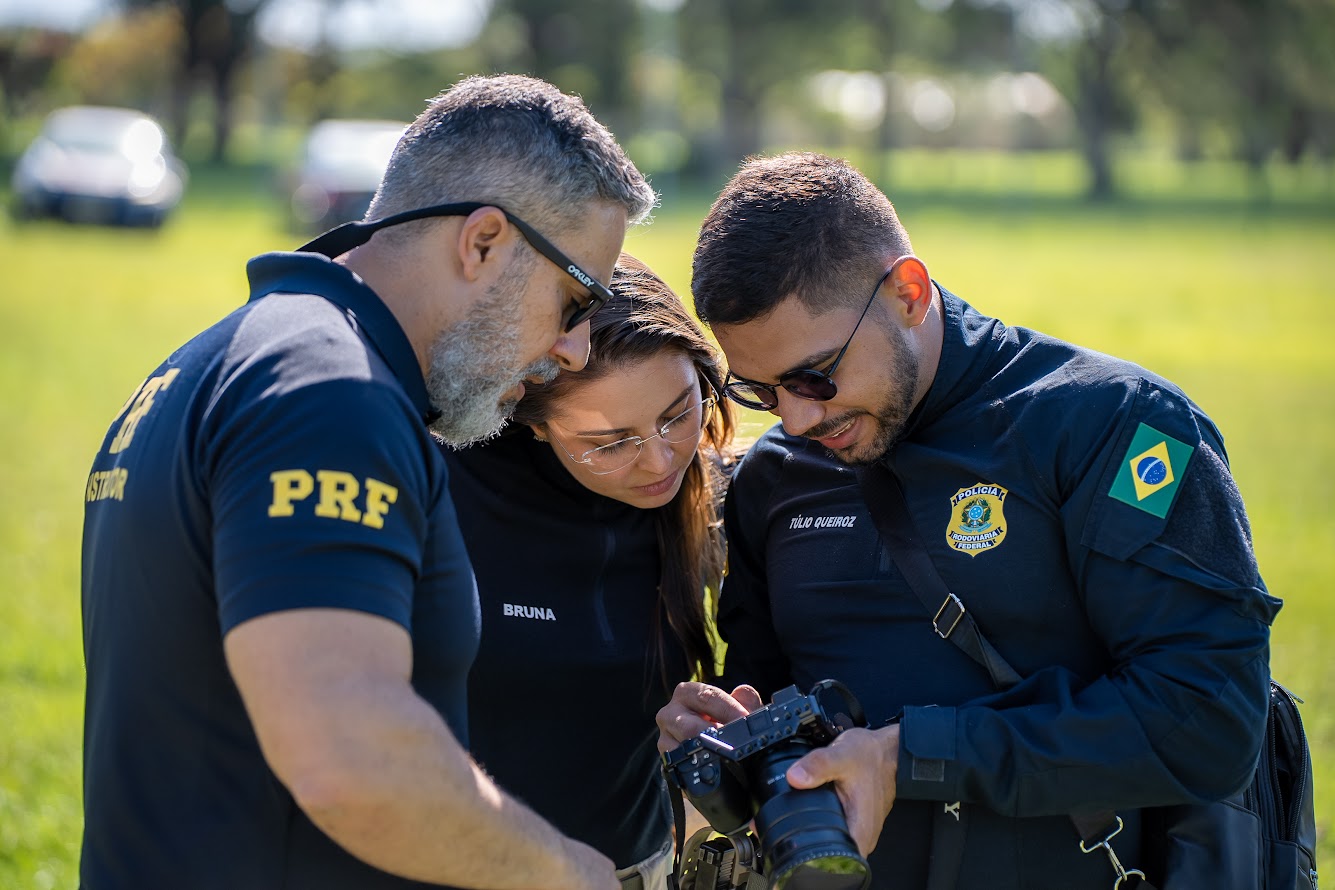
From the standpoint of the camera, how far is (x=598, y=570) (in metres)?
3.29

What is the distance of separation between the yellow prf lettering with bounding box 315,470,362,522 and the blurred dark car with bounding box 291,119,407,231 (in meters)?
22.1

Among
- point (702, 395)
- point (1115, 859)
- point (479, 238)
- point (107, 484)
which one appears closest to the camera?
point (107, 484)

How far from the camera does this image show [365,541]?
1775 mm

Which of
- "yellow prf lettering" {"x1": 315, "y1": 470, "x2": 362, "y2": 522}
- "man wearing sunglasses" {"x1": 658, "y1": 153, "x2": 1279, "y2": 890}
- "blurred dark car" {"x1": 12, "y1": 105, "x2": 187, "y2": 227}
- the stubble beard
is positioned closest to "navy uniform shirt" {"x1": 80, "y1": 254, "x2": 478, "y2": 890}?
"yellow prf lettering" {"x1": 315, "y1": 470, "x2": 362, "y2": 522}

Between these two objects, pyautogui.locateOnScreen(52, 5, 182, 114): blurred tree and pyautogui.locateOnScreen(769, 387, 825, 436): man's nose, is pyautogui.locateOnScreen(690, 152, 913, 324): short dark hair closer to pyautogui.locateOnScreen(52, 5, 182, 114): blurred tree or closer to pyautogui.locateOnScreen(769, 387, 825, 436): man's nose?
pyautogui.locateOnScreen(769, 387, 825, 436): man's nose

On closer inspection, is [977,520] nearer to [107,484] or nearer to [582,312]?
[582,312]

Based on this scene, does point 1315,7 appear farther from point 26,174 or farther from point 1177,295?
point 26,174

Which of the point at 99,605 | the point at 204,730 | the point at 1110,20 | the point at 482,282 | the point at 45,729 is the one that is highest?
the point at 1110,20

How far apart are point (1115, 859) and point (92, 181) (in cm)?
2587

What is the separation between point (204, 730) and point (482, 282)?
799mm

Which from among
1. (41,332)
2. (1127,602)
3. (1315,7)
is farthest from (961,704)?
(1315,7)

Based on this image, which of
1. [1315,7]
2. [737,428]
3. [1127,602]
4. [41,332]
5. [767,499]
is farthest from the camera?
[1315,7]

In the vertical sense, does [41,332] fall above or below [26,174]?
below

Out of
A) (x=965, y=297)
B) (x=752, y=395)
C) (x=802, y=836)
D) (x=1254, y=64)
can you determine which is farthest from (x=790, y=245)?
(x=1254, y=64)
